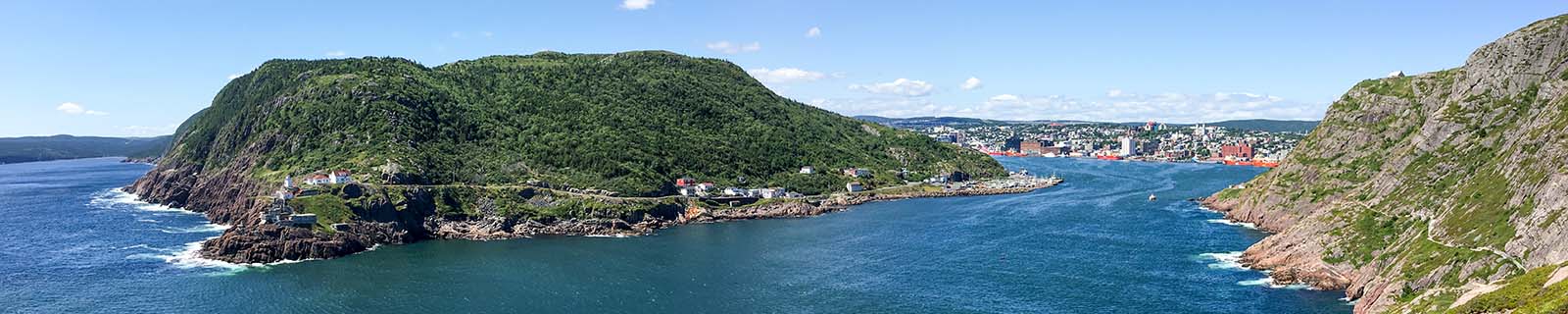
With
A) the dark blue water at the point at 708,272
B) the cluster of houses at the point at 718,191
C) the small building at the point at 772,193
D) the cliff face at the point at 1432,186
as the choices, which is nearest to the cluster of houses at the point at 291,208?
the dark blue water at the point at 708,272

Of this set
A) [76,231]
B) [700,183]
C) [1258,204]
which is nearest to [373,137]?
[76,231]

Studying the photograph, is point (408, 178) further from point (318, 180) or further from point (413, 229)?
point (413, 229)

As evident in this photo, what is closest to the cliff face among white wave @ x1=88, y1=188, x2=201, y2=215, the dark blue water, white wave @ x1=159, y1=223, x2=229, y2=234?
the dark blue water

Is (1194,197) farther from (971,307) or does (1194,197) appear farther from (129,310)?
(129,310)

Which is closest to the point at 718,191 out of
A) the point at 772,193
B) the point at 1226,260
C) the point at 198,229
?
the point at 772,193

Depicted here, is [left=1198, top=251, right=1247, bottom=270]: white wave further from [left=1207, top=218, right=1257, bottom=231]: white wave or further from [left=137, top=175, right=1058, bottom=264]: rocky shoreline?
[left=137, top=175, right=1058, bottom=264]: rocky shoreline
